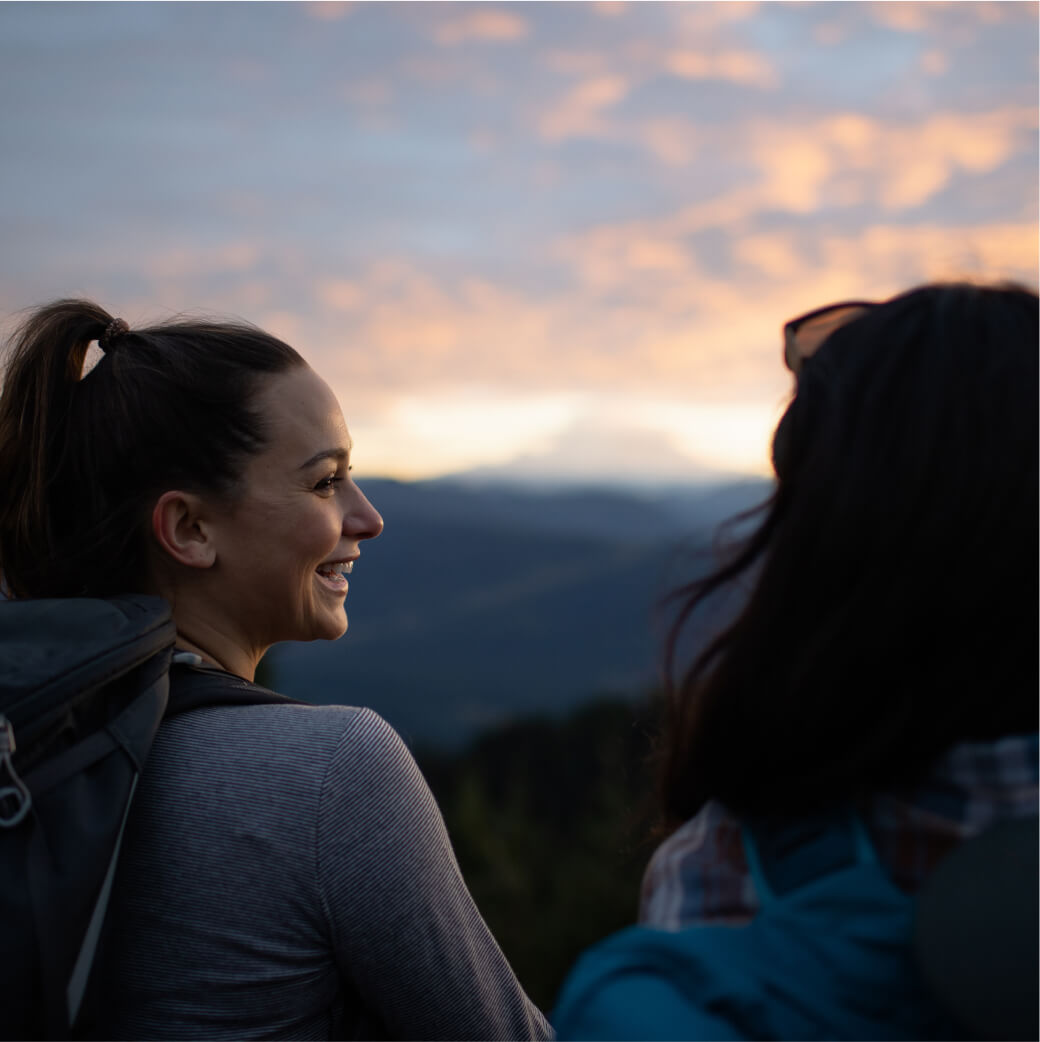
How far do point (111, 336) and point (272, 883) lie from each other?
1130 millimetres

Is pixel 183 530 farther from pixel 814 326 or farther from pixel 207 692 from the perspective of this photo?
pixel 814 326

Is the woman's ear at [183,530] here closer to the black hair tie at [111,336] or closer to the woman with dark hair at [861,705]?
the black hair tie at [111,336]

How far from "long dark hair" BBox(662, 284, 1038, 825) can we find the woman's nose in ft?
3.79

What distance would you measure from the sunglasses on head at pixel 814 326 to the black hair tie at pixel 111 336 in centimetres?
132

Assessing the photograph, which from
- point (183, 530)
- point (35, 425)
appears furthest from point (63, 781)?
point (35, 425)

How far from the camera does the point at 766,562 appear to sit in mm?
1143

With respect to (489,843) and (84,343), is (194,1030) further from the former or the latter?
(489,843)

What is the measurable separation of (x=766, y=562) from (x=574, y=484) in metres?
31.9

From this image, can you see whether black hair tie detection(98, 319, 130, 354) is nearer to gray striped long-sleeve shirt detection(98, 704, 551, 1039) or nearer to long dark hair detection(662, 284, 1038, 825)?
gray striped long-sleeve shirt detection(98, 704, 551, 1039)

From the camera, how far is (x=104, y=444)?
6.07 ft

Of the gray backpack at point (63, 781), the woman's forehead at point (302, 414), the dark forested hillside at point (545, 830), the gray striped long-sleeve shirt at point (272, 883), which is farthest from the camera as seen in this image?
the dark forested hillside at point (545, 830)

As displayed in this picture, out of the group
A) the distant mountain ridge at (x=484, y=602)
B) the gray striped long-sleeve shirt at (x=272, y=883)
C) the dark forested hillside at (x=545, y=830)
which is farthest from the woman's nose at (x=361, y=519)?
the distant mountain ridge at (x=484, y=602)

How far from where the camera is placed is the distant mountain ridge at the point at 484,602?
73.2 feet

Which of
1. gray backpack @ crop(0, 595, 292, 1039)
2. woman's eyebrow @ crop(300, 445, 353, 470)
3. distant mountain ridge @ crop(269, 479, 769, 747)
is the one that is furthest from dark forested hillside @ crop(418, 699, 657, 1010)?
gray backpack @ crop(0, 595, 292, 1039)
